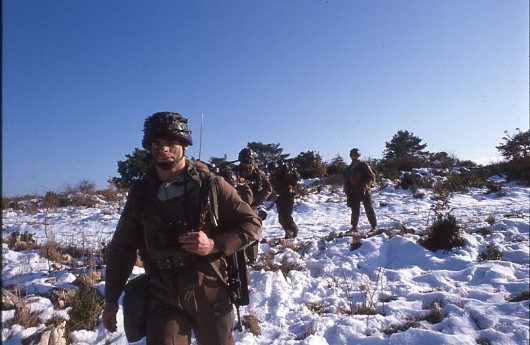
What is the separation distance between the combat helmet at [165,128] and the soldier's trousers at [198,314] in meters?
1.00

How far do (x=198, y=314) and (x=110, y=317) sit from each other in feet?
2.03

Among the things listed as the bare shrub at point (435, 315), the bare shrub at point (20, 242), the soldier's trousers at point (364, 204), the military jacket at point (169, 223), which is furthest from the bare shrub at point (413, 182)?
the military jacket at point (169, 223)

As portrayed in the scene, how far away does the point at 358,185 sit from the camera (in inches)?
336

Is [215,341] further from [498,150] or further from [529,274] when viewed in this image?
[498,150]

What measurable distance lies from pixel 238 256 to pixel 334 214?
1009 centimetres

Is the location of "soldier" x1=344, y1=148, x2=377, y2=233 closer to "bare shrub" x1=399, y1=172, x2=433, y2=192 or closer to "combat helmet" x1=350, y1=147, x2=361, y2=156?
"combat helmet" x1=350, y1=147, x2=361, y2=156

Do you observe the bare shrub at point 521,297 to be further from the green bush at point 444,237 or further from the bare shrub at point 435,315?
the green bush at point 444,237

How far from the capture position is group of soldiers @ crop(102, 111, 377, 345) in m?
2.27

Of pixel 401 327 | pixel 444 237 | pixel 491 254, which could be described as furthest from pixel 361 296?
pixel 444 237

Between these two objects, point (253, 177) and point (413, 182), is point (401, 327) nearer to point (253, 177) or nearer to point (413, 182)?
point (253, 177)

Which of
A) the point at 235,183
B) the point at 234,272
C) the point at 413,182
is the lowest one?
the point at 413,182

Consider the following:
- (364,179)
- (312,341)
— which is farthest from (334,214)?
(312,341)

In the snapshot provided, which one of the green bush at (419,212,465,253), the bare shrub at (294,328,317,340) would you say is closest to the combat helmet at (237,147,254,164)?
the bare shrub at (294,328,317,340)

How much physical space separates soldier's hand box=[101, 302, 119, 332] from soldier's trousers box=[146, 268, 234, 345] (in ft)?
0.88
